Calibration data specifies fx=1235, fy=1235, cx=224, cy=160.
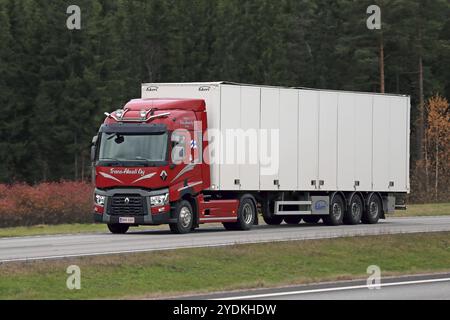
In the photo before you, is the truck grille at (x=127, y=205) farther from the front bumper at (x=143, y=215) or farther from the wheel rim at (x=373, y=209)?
the wheel rim at (x=373, y=209)

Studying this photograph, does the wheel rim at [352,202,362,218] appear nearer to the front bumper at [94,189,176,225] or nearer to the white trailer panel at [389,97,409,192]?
the white trailer panel at [389,97,409,192]

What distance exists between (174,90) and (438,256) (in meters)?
9.86

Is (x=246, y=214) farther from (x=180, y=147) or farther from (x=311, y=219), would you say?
(x=311, y=219)

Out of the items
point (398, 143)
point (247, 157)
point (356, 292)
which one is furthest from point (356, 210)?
point (356, 292)

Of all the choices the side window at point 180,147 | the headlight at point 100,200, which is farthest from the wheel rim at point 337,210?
the headlight at point 100,200

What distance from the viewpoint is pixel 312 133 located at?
3756 cm

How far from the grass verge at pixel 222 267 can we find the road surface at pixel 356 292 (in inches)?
30.0

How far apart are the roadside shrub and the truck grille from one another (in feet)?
44.7

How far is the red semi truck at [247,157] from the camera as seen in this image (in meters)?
32.2

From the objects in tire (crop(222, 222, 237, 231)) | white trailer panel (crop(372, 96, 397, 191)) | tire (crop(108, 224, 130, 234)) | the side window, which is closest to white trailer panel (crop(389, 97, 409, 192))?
white trailer panel (crop(372, 96, 397, 191))

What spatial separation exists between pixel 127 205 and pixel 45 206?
49.4 feet

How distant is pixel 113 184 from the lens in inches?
1268

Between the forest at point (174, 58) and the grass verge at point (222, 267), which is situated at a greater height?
the forest at point (174, 58)

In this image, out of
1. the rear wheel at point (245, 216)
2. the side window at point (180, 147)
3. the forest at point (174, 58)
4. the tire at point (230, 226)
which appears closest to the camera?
the side window at point (180, 147)
